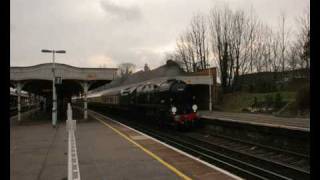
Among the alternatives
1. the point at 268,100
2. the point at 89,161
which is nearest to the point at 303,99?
the point at 268,100

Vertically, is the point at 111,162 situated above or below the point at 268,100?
below

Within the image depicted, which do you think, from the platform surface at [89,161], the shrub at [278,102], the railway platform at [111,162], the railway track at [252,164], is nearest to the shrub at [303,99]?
the shrub at [278,102]

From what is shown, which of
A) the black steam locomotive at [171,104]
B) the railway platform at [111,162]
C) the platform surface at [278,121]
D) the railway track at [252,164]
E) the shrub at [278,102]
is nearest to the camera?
the railway platform at [111,162]

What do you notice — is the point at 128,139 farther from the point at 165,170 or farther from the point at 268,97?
the point at 268,97

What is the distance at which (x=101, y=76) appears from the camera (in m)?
33.2

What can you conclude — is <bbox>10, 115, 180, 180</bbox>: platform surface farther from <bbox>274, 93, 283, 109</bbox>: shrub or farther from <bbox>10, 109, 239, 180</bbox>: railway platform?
<bbox>274, 93, 283, 109</bbox>: shrub

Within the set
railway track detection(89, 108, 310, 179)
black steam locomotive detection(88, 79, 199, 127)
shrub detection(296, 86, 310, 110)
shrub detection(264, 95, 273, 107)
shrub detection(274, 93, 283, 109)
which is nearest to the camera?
railway track detection(89, 108, 310, 179)

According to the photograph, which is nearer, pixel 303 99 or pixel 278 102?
pixel 303 99

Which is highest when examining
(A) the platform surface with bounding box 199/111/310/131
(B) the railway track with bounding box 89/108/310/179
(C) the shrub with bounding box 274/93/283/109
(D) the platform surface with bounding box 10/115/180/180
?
(C) the shrub with bounding box 274/93/283/109

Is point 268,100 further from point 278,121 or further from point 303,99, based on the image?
point 278,121

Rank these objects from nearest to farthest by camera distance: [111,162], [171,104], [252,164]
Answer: [111,162], [252,164], [171,104]

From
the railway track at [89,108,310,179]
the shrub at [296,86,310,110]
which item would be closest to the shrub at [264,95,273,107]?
the shrub at [296,86,310,110]

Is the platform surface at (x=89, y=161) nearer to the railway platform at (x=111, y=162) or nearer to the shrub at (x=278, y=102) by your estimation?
the railway platform at (x=111, y=162)
